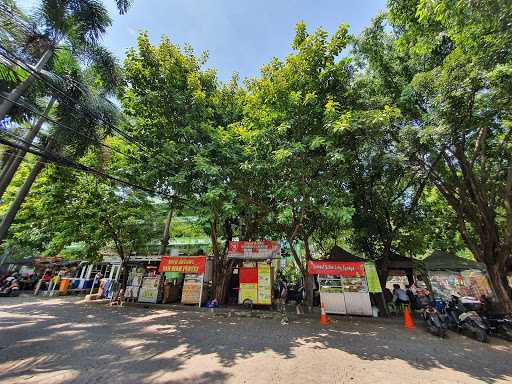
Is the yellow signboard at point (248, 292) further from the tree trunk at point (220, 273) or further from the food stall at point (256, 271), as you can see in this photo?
the tree trunk at point (220, 273)

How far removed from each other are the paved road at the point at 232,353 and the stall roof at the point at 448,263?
401cm

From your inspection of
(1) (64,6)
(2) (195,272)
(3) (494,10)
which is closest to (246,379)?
(2) (195,272)

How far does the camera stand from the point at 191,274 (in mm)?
12398

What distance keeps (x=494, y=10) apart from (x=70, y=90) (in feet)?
45.3

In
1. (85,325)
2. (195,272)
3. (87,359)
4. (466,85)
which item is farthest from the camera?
(195,272)

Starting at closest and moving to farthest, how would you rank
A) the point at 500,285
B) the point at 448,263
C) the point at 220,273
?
the point at 500,285 → the point at 448,263 → the point at 220,273

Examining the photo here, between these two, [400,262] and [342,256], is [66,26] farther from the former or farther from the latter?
[400,262]

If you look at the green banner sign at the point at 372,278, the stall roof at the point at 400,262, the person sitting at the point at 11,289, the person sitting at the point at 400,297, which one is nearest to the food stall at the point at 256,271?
the green banner sign at the point at 372,278

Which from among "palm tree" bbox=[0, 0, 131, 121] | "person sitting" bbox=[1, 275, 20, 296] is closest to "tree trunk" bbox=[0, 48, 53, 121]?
"palm tree" bbox=[0, 0, 131, 121]

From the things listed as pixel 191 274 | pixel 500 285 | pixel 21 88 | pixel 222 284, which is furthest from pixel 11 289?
pixel 500 285

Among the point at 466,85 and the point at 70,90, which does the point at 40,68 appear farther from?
the point at 466,85

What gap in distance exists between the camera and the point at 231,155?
952 centimetres

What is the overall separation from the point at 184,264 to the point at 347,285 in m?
7.82

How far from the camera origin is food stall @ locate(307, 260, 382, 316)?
10.5 meters
